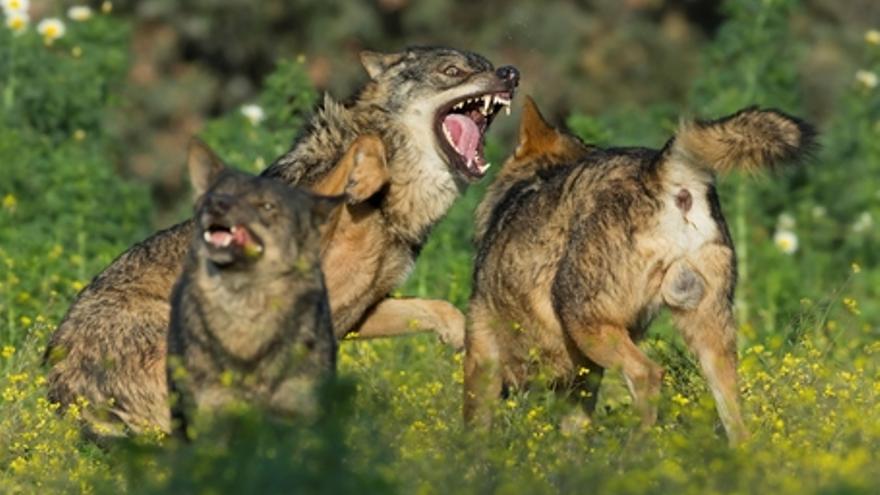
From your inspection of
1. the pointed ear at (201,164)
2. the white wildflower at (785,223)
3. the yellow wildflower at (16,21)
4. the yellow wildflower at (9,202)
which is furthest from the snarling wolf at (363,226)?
the white wildflower at (785,223)

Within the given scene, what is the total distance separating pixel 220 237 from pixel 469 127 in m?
2.99

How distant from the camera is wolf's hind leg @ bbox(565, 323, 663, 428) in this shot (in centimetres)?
984

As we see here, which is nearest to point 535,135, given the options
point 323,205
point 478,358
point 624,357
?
point 478,358

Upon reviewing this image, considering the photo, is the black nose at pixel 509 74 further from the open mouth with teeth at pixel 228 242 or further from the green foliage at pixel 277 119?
the green foliage at pixel 277 119

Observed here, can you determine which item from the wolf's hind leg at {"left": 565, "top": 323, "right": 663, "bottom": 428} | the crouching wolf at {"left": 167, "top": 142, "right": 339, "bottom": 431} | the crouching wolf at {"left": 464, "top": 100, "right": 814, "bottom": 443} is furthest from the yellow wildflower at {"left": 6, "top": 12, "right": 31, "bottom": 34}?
the crouching wolf at {"left": 167, "top": 142, "right": 339, "bottom": 431}

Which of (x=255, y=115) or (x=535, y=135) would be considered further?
(x=255, y=115)

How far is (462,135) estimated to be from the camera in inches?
438

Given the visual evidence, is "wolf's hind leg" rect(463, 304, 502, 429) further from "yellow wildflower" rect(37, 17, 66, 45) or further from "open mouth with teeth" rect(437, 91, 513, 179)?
"yellow wildflower" rect(37, 17, 66, 45)

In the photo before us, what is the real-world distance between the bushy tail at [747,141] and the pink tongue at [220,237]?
215 centimetres

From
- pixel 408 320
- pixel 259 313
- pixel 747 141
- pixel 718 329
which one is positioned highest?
pixel 747 141

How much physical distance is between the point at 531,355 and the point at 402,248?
0.93 metres

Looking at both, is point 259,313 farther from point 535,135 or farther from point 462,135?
point 535,135

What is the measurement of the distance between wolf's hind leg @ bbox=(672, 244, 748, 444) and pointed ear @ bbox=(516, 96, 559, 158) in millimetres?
1758

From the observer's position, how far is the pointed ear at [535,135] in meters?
11.4
